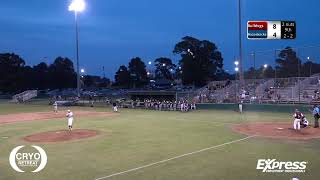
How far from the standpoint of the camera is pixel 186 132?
1022 inches

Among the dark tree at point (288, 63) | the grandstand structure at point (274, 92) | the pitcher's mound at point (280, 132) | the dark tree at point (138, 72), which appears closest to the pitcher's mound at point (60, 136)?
the pitcher's mound at point (280, 132)

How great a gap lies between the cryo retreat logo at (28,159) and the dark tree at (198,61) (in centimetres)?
6128

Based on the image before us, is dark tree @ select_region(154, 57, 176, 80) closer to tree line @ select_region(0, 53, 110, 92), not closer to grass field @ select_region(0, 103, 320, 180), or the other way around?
tree line @ select_region(0, 53, 110, 92)

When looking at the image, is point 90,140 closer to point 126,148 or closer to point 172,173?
point 126,148

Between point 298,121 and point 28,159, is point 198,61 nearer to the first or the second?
point 298,121

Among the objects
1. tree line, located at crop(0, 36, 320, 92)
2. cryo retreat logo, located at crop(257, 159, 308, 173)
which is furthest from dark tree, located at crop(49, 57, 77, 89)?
cryo retreat logo, located at crop(257, 159, 308, 173)

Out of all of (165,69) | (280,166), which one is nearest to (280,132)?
(280,166)

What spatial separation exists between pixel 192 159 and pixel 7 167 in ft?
24.8

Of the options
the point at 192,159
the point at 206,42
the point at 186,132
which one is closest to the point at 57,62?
the point at 206,42

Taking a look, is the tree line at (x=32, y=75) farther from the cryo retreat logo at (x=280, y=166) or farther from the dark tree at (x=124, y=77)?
the cryo retreat logo at (x=280, y=166)

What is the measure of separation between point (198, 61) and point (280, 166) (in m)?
67.1

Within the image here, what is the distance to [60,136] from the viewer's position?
24859 mm
